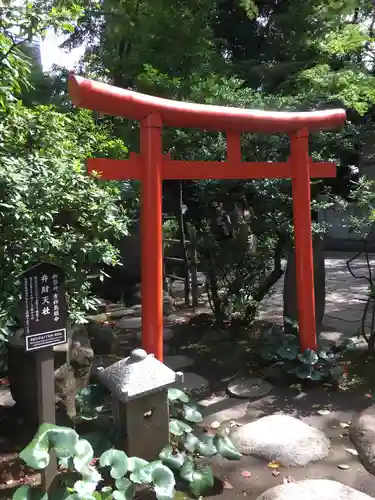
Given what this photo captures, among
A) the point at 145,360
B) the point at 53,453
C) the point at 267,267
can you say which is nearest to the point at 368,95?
the point at 267,267

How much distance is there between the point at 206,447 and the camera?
11.2 ft

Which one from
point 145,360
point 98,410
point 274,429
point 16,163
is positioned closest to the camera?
point 16,163

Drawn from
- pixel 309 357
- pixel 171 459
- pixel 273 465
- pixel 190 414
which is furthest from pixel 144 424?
pixel 309 357

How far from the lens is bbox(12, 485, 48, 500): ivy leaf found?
255 centimetres

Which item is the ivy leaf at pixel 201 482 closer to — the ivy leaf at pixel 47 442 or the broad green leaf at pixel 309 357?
the ivy leaf at pixel 47 442

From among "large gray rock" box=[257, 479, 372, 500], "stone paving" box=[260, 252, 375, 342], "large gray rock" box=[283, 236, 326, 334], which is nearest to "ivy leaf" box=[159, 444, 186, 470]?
"large gray rock" box=[257, 479, 372, 500]

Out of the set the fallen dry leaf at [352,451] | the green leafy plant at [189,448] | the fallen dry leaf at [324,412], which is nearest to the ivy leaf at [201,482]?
the green leafy plant at [189,448]

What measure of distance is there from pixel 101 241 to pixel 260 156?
10.4 feet

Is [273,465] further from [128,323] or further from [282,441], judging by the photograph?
[128,323]

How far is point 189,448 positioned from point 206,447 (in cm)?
12

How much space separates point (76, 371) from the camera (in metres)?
4.30

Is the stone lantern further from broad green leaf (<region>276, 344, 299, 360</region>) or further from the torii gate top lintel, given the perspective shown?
broad green leaf (<region>276, 344, 299, 360</region>)

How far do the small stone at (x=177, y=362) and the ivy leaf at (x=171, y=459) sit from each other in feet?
9.00

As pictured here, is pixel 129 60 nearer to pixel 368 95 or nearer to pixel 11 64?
pixel 368 95
